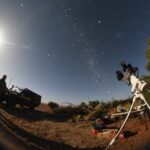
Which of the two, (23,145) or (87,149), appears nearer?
(23,145)

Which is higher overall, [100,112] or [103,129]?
[100,112]

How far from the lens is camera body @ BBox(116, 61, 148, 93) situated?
26.1 ft

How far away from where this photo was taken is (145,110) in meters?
8.31

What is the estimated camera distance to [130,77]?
8.62m

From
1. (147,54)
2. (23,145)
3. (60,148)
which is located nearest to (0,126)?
(23,145)

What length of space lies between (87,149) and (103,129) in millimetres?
3344

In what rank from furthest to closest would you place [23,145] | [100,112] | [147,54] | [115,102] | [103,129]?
[115,102], [100,112], [147,54], [103,129], [23,145]

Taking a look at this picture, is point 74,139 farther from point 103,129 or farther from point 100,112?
point 100,112

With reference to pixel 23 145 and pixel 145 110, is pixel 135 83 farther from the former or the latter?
pixel 23 145

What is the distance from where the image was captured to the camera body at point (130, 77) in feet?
26.1

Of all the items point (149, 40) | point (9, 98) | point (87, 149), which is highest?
point (149, 40)

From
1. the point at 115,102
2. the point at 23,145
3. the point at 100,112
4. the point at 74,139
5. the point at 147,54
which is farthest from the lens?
the point at 115,102

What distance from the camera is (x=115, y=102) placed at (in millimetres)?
25719

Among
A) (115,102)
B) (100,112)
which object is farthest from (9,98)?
(115,102)
